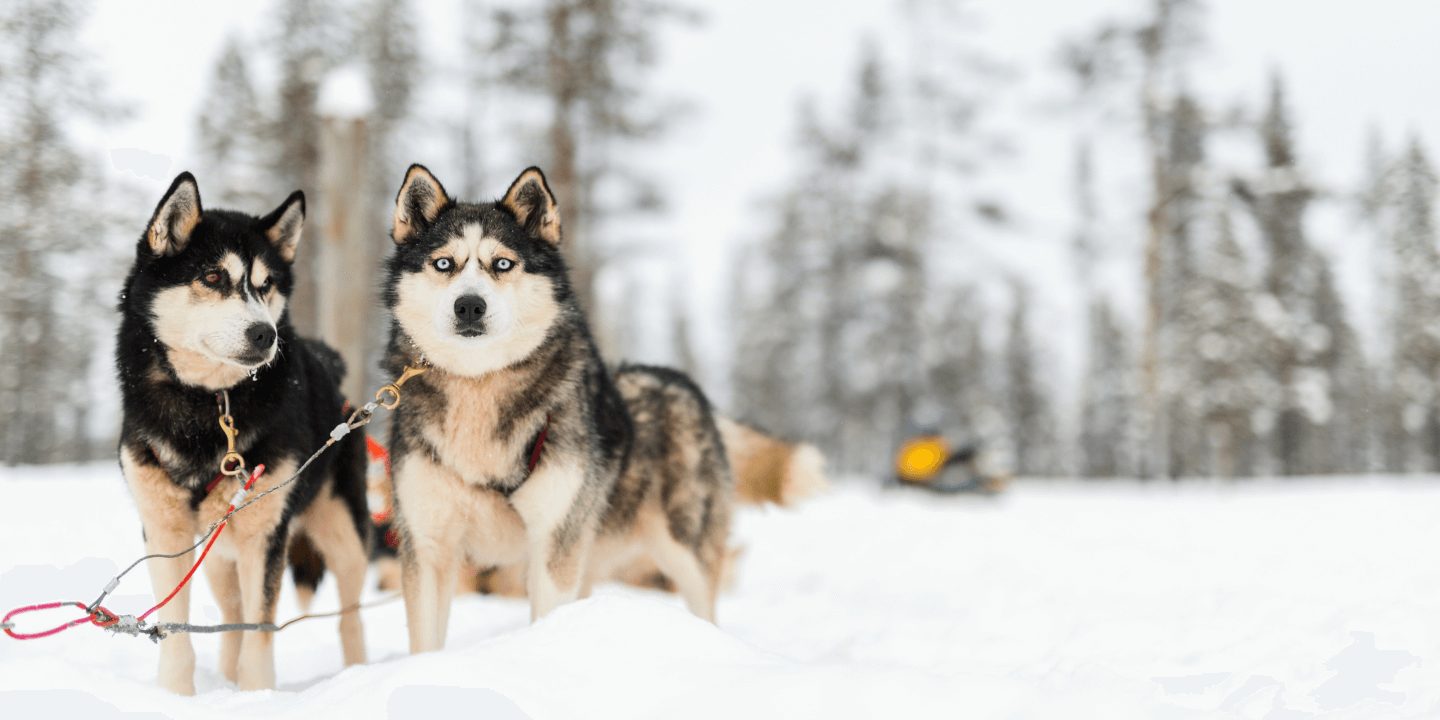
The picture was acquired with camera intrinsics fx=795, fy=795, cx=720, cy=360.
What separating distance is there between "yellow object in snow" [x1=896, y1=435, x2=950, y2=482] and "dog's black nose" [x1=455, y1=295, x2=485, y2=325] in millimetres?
11061

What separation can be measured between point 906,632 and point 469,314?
122 inches

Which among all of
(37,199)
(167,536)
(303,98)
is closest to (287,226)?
(167,536)

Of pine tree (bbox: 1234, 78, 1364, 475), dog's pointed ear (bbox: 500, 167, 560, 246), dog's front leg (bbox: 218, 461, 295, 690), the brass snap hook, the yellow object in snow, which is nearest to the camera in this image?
dog's front leg (bbox: 218, 461, 295, 690)

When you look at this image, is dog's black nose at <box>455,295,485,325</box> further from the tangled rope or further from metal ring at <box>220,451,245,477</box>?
metal ring at <box>220,451,245,477</box>

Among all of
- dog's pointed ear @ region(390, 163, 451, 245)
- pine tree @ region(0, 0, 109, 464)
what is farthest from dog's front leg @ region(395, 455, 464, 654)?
pine tree @ region(0, 0, 109, 464)

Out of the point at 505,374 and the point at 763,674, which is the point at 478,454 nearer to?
the point at 505,374

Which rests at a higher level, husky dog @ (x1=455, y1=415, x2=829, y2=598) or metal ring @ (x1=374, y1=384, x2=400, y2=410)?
metal ring @ (x1=374, y1=384, x2=400, y2=410)

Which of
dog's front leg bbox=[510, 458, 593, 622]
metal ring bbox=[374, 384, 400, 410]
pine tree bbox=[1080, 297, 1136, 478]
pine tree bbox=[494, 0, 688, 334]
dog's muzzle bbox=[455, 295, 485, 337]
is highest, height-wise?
pine tree bbox=[494, 0, 688, 334]

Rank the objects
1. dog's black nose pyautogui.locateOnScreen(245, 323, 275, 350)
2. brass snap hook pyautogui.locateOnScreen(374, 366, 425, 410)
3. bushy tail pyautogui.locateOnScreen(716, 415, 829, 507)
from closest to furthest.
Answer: dog's black nose pyautogui.locateOnScreen(245, 323, 275, 350), brass snap hook pyautogui.locateOnScreen(374, 366, 425, 410), bushy tail pyautogui.locateOnScreen(716, 415, 829, 507)

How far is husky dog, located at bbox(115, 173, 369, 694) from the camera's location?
9.27 ft

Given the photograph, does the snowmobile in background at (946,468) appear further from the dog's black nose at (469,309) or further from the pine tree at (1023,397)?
the pine tree at (1023,397)

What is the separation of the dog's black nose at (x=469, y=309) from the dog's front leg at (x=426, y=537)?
0.60 meters

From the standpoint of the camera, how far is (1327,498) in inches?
281

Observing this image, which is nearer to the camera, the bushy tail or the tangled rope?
the tangled rope
